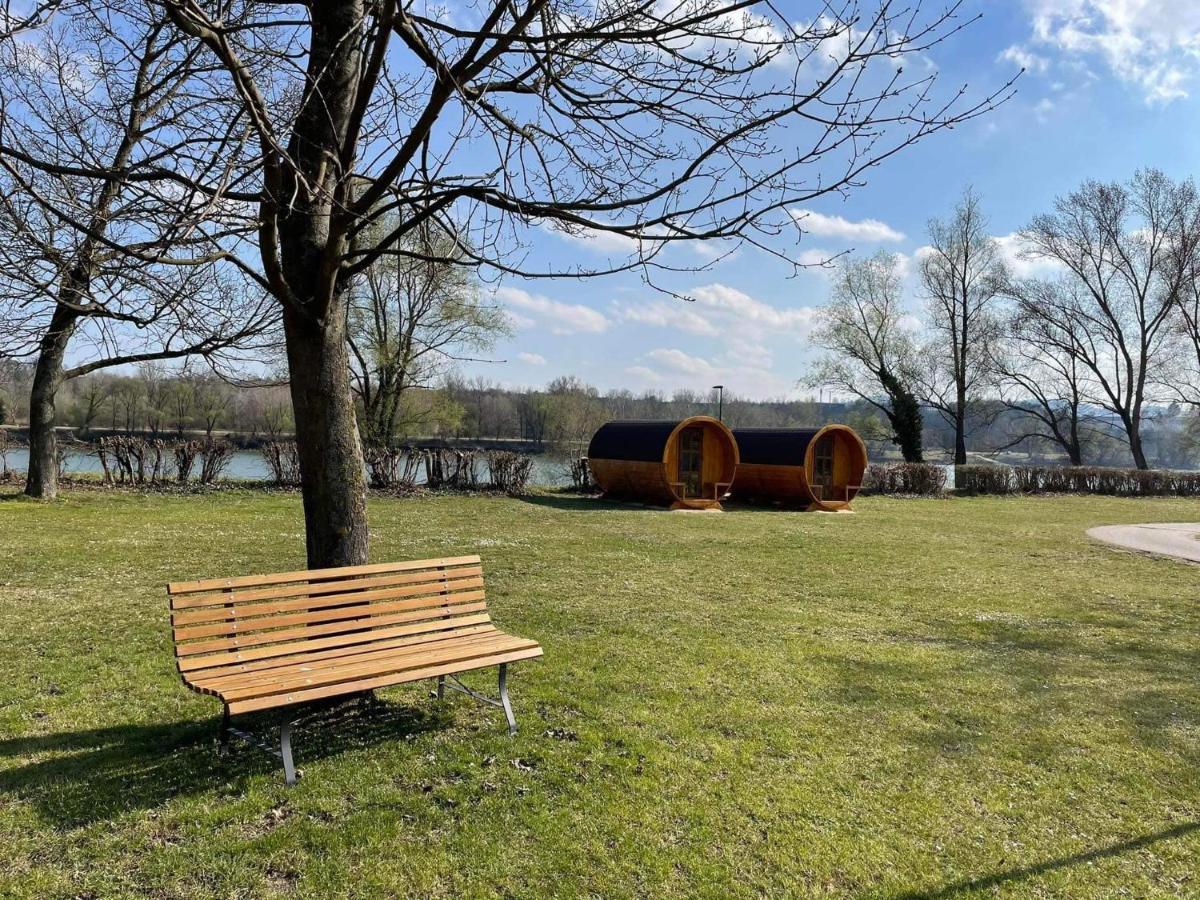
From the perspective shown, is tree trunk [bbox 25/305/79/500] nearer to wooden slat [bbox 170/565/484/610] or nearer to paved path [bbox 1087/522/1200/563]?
wooden slat [bbox 170/565/484/610]

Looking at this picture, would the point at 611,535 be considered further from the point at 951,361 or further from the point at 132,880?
the point at 951,361

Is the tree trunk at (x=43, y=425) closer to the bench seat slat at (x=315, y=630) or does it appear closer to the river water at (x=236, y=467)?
the river water at (x=236, y=467)

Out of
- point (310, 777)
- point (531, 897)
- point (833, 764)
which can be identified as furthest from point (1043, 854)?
point (310, 777)

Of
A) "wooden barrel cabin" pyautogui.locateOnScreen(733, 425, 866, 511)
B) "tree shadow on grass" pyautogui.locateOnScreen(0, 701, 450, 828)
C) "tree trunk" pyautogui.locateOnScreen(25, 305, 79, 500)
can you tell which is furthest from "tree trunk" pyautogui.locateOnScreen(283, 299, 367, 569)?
"wooden barrel cabin" pyautogui.locateOnScreen(733, 425, 866, 511)


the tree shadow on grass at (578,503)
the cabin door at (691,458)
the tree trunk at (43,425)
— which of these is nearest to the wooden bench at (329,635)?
the tree shadow on grass at (578,503)

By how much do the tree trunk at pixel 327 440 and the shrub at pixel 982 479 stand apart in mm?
28883

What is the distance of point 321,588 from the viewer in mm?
4191

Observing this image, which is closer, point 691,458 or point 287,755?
point 287,755

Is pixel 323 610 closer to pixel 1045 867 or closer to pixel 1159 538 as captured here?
pixel 1045 867

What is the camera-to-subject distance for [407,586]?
4566mm

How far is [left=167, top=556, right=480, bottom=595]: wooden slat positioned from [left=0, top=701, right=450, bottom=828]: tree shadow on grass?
2.66 ft

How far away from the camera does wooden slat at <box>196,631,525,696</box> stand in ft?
11.5

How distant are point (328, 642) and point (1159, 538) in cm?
1798

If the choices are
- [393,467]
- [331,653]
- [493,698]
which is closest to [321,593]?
[331,653]
